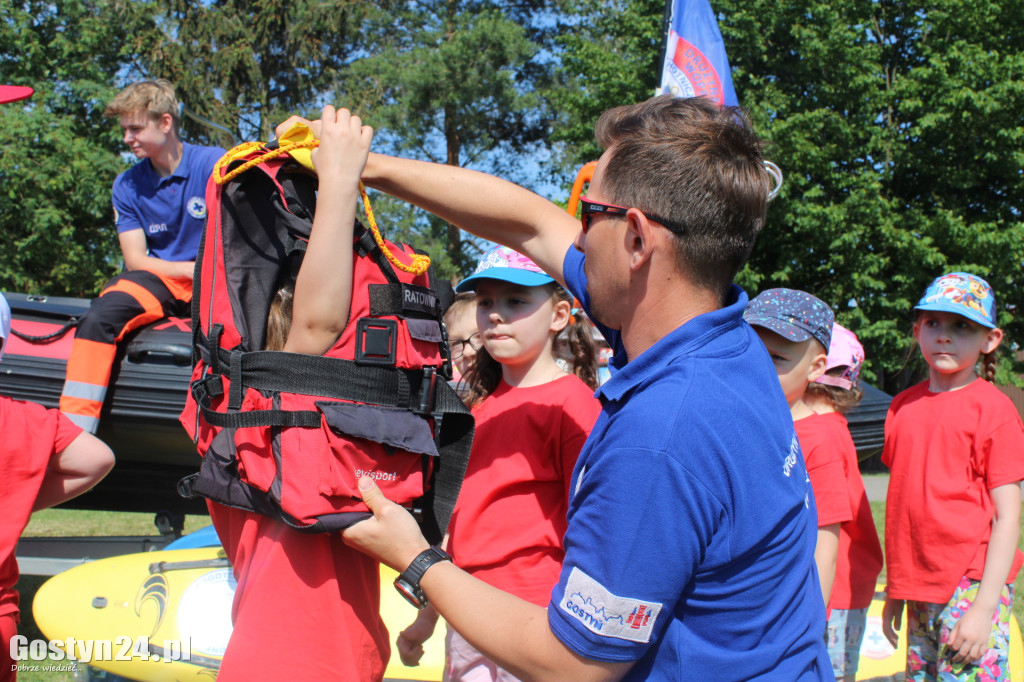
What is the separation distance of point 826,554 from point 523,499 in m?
0.96

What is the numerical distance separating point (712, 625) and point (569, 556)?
0.83 feet

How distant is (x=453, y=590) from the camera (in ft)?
4.78

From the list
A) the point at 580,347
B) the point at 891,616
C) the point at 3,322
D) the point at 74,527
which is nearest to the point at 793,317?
the point at 580,347

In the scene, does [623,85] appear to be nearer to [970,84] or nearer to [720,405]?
[970,84]

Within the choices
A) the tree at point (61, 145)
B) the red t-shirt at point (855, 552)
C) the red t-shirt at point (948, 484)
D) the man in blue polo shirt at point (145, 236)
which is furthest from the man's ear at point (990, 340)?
the tree at point (61, 145)

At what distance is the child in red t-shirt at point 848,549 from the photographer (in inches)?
123

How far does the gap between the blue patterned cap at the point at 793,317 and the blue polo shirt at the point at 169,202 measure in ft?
9.21

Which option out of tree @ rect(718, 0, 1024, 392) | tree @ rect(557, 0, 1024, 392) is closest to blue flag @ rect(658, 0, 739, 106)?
tree @ rect(557, 0, 1024, 392)

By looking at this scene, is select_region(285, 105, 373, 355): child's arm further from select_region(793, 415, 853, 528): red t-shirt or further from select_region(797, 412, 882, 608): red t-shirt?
select_region(797, 412, 882, 608): red t-shirt

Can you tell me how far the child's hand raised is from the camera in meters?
1.72

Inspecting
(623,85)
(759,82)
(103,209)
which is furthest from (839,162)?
(103,209)

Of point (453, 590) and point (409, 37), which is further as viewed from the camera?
point (409, 37)

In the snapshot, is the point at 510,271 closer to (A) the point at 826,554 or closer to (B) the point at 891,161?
(A) the point at 826,554

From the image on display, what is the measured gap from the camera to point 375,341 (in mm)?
1771
